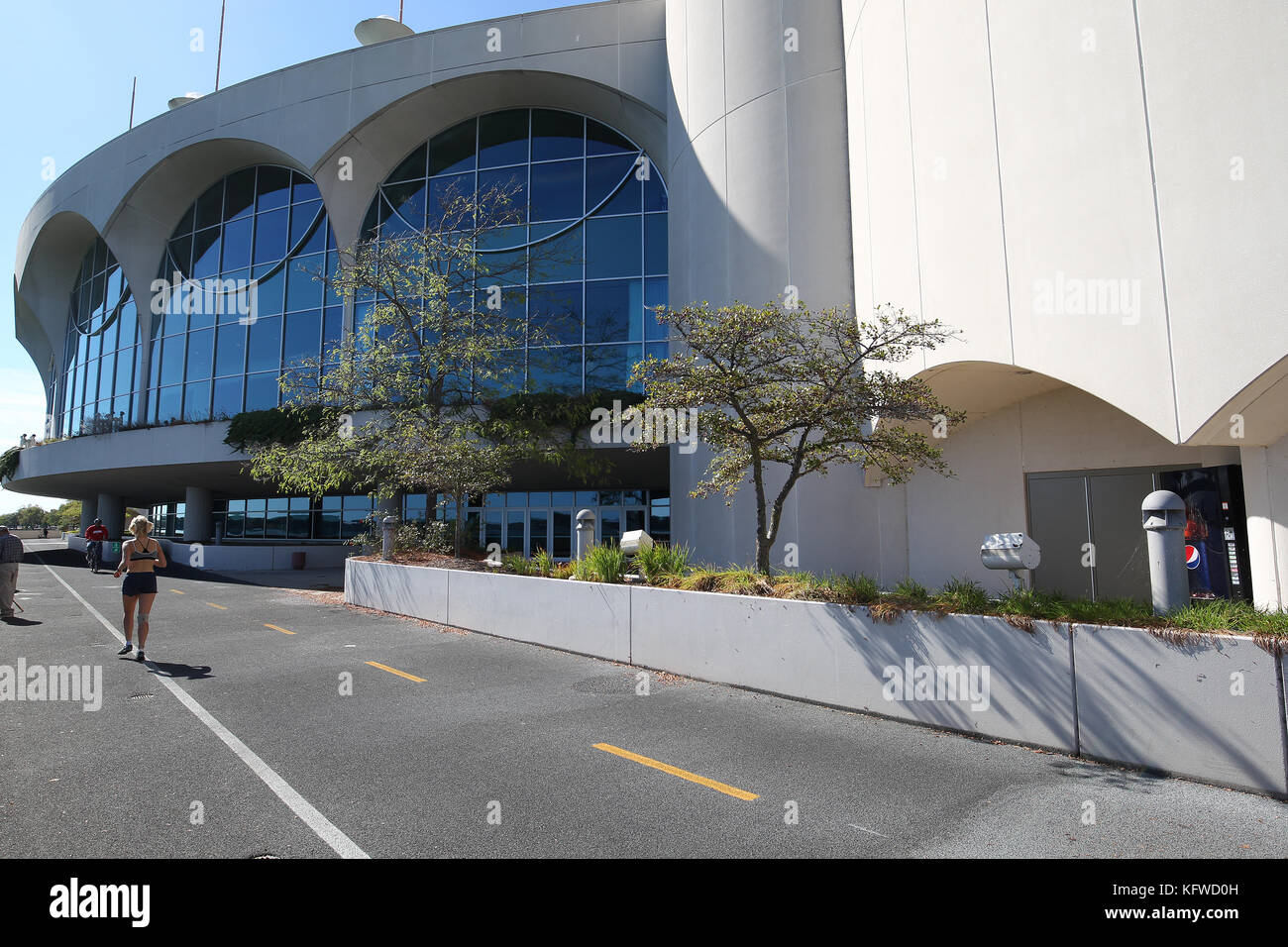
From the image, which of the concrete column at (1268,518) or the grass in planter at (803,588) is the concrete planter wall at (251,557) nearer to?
the grass in planter at (803,588)

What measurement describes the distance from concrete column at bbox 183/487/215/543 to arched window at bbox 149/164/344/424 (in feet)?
11.6

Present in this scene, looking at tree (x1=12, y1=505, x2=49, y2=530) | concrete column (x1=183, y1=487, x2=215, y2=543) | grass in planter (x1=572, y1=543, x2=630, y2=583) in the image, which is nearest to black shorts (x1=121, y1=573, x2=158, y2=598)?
grass in planter (x1=572, y1=543, x2=630, y2=583)

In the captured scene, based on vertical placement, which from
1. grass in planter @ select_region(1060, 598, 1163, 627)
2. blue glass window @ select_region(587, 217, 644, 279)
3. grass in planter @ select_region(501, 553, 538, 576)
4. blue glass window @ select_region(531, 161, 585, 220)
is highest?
blue glass window @ select_region(531, 161, 585, 220)

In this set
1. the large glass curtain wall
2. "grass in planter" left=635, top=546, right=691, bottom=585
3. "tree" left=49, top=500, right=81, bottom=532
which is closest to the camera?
"grass in planter" left=635, top=546, right=691, bottom=585

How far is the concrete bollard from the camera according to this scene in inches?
460

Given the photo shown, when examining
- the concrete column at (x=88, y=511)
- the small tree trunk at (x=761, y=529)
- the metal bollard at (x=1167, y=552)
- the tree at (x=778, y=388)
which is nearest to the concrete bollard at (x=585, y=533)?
the tree at (x=778, y=388)

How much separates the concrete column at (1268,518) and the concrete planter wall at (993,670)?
12.1ft

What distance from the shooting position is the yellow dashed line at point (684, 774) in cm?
479

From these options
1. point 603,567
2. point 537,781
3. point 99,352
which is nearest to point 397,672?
point 603,567

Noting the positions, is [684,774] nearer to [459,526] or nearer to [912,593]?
[912,593]

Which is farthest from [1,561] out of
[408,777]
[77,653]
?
[408,777]

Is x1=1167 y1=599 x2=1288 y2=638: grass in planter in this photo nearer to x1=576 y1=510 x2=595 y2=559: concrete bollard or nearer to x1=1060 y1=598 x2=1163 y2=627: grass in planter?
x1=1060 y1=598 x2=1163 y2=627: grass in planter
